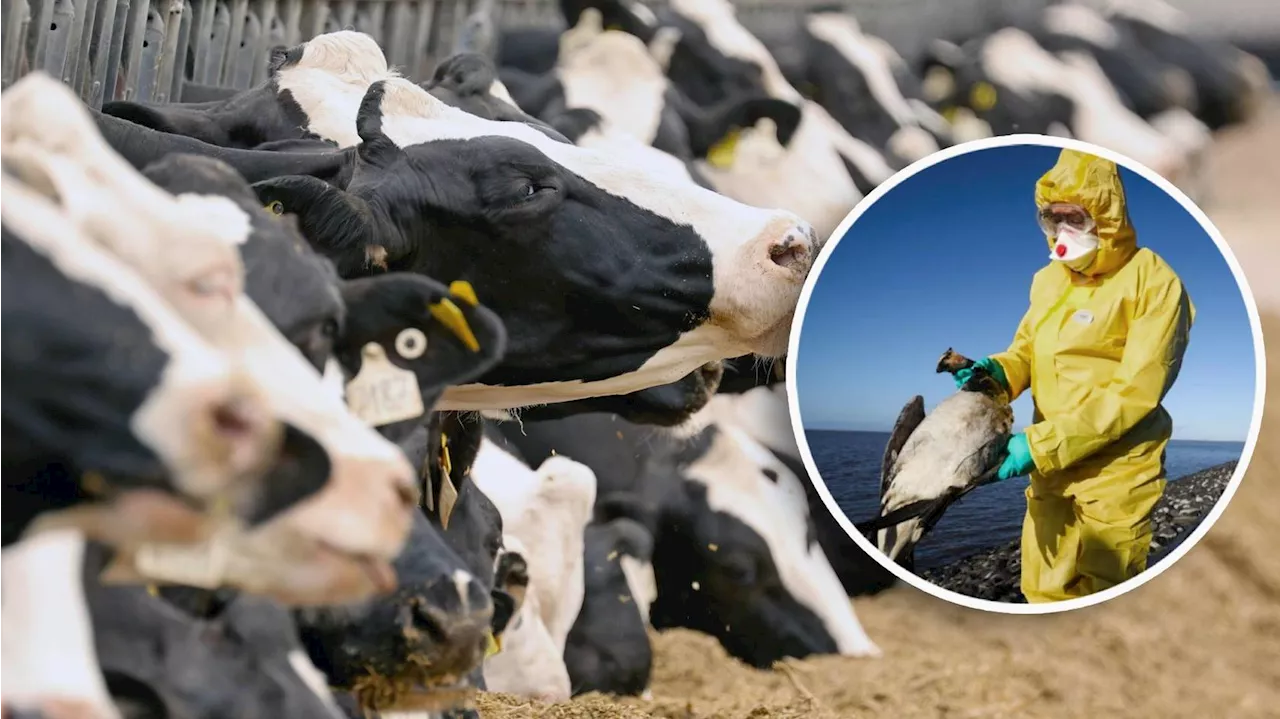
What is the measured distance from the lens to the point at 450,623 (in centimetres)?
143

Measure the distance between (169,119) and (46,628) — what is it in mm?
1526

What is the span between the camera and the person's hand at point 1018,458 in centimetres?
254

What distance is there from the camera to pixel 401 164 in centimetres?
196

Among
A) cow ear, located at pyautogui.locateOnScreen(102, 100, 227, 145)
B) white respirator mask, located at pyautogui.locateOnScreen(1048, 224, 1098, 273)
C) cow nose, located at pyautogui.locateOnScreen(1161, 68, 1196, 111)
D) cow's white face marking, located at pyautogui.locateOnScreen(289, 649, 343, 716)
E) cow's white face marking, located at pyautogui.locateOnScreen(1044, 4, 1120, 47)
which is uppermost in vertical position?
cow's white face marking, located at pyautogui.locateOnScreen(1044, 4, 1120, 47)

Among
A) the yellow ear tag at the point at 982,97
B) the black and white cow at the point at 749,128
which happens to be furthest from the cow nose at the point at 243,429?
the yellow ear tag at the point at 982,97

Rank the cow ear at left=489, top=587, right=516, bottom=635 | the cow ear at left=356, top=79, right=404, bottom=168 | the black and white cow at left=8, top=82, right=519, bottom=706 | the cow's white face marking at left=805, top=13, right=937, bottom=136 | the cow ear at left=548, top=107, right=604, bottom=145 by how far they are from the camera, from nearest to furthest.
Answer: the black and white cow at left=8, top=82, right=519, bottom=706, the cow ear at left=356, top=79, right=404, bottom=168, the cow ear at left=489, top=587, right=516, bottom=635, the cow ear at left=548, top=107, right=604, bottom=145, the cow's white face marking at left=805, top=13, right=937, bottom=136

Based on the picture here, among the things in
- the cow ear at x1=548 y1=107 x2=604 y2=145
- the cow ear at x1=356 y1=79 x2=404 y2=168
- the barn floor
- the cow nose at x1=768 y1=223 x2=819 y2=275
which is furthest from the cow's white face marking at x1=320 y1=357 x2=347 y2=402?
the cow ear at x1=548 y1=107 x2=604 y2=145

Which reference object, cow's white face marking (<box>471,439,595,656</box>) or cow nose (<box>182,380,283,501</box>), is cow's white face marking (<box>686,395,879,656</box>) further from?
cow nose (<box>182,380,283,501</box>)

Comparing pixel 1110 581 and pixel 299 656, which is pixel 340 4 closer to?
pixel 1110 581

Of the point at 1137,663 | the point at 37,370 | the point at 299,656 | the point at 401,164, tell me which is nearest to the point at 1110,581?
the point at 1137,663

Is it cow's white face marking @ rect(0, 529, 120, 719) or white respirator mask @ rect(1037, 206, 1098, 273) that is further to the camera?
white respirator mask @ rect(1037, 206, 1098, 273)

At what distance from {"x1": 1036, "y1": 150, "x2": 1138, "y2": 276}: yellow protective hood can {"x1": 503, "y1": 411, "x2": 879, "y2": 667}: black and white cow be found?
130 centimetres

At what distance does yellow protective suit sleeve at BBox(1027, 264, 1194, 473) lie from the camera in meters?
2.48

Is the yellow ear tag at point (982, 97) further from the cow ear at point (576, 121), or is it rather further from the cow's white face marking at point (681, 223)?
the cow's white face marking at point (681, 223)
